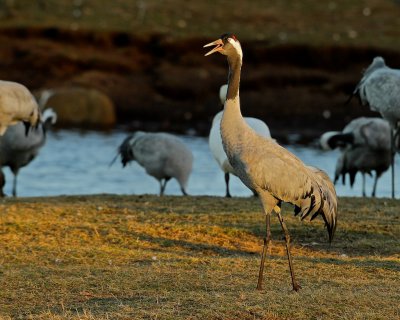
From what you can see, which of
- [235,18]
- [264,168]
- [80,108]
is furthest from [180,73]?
[264,168]

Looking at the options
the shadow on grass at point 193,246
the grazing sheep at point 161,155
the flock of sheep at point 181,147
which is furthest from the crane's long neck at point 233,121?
the grazing sheep at point 161,155

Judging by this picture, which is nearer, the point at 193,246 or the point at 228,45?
the point at 228,45

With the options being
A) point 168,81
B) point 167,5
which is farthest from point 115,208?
point 167,5

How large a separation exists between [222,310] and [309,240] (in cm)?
354

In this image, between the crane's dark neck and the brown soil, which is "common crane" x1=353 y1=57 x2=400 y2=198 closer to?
the crane's dark neck

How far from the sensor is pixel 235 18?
38.6 m

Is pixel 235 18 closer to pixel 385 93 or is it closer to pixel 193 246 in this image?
pixel 385 93

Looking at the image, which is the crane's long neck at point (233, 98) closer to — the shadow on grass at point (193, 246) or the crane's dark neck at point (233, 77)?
the crane's dark neck at point (233, 77)

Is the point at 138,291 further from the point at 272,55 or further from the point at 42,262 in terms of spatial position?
the point at 272,55

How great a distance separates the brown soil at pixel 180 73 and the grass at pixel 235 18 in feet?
1.94

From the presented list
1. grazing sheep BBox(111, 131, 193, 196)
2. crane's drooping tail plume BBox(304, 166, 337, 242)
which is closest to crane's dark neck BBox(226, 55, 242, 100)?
crane's drooping tail plume BBox(304, 166, 337, 242)

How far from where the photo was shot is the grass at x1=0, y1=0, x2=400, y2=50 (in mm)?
35875

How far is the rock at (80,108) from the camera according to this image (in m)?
30.5

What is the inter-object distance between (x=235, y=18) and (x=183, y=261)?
98.5 feet
